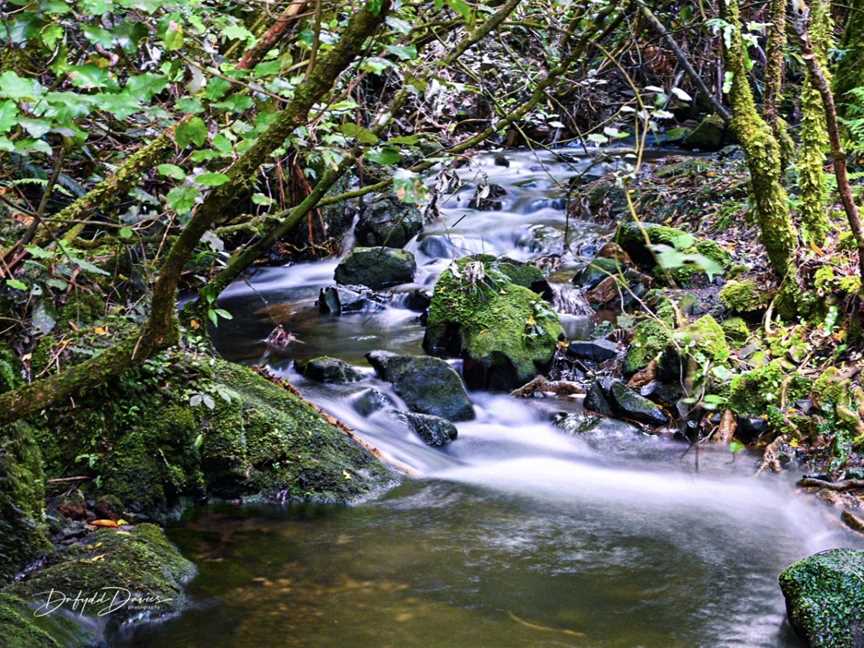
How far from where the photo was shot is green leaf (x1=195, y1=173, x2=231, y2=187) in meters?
1.96

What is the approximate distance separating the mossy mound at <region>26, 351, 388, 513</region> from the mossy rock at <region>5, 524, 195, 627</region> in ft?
2.06

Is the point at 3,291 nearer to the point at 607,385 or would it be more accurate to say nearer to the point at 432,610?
the point at 432,610

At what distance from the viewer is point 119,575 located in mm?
3781

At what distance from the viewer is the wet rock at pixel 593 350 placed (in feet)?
25.5

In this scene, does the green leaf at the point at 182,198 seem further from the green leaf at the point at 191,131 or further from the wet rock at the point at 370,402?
the wet rock at the point at 370,402

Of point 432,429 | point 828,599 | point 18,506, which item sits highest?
point 18,506

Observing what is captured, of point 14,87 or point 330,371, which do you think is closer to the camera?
point 14,87

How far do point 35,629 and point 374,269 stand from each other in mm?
7975

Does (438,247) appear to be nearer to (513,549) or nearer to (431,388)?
(431,388)

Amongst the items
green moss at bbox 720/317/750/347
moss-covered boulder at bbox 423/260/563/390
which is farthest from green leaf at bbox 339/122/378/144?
green moss at bbox 720/317/750/347

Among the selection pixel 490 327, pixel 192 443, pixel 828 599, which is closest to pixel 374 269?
pixel 490 327

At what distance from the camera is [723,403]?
249 inches

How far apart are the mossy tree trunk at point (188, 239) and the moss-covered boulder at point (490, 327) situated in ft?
16.5

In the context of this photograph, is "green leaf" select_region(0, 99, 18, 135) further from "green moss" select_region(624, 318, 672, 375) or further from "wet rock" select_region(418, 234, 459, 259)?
"wet rock" select_region(418, 234, 459, 259)
